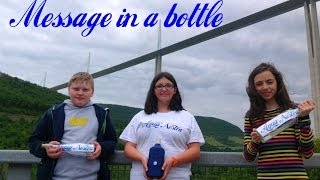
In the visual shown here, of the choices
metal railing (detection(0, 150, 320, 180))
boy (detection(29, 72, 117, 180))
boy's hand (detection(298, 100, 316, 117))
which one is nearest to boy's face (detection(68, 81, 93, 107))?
boy (detection(29, 72, 117, 180))

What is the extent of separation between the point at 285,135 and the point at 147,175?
810 mm

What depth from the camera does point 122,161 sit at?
2.82 metres

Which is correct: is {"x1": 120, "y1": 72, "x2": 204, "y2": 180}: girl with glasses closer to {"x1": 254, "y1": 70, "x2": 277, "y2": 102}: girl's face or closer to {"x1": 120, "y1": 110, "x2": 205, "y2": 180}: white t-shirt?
{"x1": 120, "y1": 110, "x2": 205, "y2": 180}: white t-shirt

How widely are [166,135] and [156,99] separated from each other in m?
0.30

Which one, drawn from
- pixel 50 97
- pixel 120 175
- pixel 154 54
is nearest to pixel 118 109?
pixel 154 54

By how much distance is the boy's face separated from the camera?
2740mm

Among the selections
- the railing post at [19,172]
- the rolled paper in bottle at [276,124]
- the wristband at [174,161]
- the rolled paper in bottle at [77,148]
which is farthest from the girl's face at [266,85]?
the railing post at [19,172]

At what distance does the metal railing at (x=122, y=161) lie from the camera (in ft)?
8.99

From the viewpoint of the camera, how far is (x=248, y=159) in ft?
8.68

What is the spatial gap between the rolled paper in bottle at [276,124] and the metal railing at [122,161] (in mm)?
377

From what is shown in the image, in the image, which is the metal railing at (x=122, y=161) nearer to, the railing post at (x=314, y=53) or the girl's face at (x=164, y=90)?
the girl's face at (x=164, y=90)

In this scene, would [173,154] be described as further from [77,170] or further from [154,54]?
[154,54]

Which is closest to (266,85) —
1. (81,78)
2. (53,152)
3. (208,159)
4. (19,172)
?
(208,159)

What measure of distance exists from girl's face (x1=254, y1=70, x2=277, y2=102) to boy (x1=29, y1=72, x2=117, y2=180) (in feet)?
3.04
